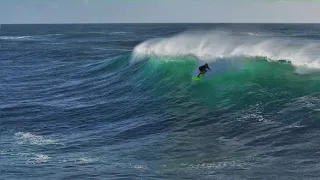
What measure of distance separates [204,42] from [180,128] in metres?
14.7

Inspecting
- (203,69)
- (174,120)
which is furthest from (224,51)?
(174,120)

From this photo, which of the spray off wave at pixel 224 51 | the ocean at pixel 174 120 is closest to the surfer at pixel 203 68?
the ocean at pixel 174 120

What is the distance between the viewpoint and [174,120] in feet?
53.6

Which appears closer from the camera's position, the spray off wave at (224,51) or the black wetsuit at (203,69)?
the black wetsuit at (203,69)

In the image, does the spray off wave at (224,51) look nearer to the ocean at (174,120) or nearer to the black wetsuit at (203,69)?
the ocean at (174,120)

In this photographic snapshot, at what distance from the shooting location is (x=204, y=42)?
29469 millimetres

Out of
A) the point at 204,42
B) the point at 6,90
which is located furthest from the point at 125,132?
the point at 204,42

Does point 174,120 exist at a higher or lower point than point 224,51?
lower

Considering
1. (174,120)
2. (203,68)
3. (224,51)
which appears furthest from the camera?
(224,51)

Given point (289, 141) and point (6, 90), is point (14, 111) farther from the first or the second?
point (289, 141)

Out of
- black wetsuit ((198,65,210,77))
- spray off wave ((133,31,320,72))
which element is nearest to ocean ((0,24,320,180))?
spray off wave ((133,31,320,72))

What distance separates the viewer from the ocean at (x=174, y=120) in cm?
1166

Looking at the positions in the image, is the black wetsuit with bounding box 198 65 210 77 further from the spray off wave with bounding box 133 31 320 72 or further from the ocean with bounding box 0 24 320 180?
the spray off wave with bounding box 133 31 320 72

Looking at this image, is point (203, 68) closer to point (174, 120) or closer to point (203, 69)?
point (203, 69)
